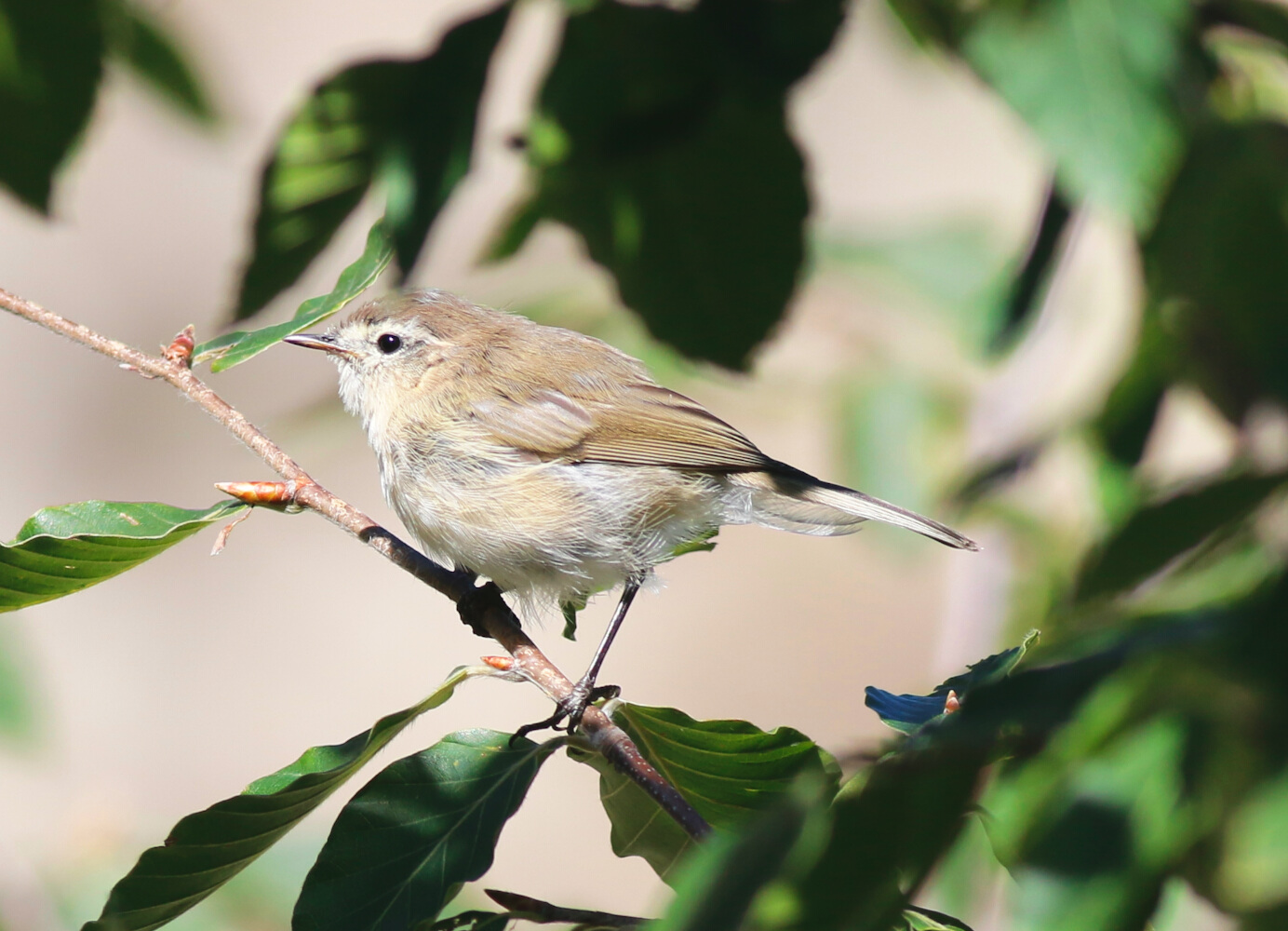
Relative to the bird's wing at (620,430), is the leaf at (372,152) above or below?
below

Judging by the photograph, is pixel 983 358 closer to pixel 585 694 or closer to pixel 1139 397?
pixel 1139 397

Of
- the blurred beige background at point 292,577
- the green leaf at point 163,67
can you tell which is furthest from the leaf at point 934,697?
the blurred beige background at point 292,577

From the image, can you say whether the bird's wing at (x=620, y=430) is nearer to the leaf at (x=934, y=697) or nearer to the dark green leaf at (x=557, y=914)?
the leaf at (x=934, y=697)

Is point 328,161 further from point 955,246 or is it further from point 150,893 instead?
point 955,246

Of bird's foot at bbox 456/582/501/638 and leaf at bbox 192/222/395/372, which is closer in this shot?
leaf at bbox 192/222/395/372

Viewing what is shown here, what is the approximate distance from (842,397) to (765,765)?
1.66 m

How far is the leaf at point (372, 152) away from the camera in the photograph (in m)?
1.73

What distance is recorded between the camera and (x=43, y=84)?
1.66 m

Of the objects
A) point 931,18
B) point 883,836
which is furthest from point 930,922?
point 931,18

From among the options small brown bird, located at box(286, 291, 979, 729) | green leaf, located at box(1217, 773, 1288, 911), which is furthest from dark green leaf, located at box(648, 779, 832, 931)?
small brown bird, located at box(286, 291, 979, 729)

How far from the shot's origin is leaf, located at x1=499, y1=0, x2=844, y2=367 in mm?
1798

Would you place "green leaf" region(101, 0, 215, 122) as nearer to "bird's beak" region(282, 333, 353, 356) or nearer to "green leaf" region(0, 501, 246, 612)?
"bird's beak" region(282, 333, 353, 356)

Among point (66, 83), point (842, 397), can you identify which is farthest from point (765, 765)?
point (842, 397)

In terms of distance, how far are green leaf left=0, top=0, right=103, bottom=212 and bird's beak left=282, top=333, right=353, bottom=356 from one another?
141 centimetres
